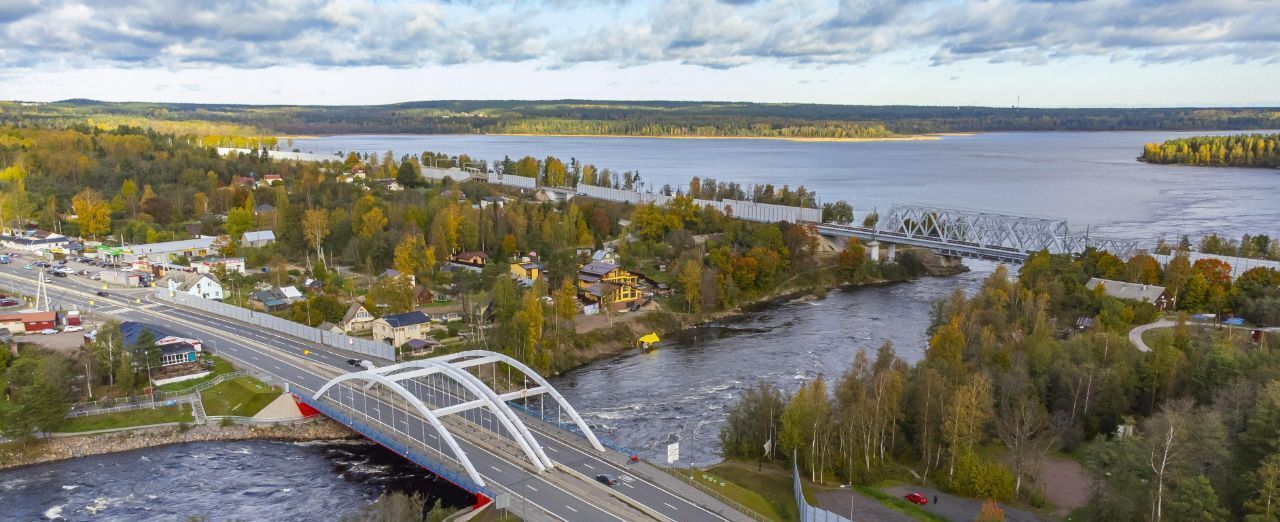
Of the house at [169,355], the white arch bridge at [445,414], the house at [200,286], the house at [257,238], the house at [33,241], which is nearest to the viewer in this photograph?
the white arch bridge at [445,414]

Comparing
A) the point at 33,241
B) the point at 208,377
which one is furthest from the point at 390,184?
the point at 208,377

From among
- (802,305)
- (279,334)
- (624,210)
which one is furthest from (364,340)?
(624,210)

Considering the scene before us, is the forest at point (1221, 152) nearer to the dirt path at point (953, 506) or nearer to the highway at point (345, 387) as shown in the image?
the dirt path at point (953, 506)

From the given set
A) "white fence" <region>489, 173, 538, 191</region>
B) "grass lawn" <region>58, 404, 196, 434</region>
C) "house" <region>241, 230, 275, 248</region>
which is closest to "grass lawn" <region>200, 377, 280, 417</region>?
"grass lawn" <region>58, 404, 196, 434</region>

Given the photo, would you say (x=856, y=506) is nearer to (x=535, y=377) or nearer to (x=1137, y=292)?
(x=535, y=377)

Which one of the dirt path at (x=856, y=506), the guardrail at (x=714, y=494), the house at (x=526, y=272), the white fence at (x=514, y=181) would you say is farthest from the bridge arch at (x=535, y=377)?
the white fence at (x=514, y=181)

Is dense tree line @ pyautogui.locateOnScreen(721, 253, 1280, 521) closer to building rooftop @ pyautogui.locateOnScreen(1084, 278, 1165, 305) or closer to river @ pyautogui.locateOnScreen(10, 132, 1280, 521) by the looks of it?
river @ pyautogui.locateOnScreen(10, 132, 1280, 521)
